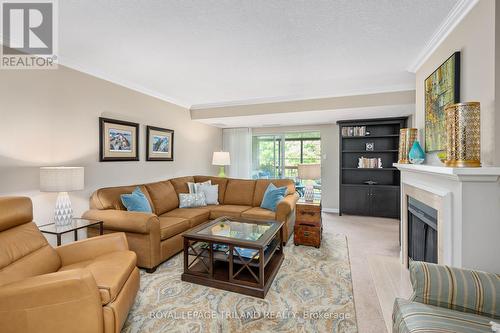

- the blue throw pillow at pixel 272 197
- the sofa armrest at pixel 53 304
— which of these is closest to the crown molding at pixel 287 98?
the blue throw pillow at pixel 272 197

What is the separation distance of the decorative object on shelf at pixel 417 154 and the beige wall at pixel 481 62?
745mm

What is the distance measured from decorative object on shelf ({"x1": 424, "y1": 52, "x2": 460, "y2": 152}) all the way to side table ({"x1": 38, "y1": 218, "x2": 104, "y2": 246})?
3495 mm

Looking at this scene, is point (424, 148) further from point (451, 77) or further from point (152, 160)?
point (152, 160)

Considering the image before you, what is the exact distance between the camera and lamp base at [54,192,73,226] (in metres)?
2.41

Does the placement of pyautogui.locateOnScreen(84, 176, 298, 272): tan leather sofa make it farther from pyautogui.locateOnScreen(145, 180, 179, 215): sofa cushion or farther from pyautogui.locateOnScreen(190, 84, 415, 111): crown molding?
pyautogui.locateOnScreen(190, 84, 415, 111): crown molding

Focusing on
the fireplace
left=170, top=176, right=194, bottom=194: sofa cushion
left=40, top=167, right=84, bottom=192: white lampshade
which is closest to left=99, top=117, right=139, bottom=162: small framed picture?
left=170, top=176, right=194, bottom=194: sofa cushion

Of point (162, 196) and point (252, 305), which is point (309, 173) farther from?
point (162, 196)

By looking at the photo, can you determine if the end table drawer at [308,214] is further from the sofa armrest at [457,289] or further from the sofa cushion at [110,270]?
the sofa cushion at [110,270]

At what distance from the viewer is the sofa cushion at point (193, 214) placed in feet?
11.0

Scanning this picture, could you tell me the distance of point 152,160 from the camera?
4.02m

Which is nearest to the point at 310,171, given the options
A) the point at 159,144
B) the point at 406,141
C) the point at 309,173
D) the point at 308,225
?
the point at 309,173

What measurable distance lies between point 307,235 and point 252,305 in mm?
1574

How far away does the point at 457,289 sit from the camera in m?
1.32

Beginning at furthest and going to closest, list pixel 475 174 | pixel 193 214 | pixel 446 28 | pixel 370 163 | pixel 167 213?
pixel 370 163, pixel 167 213, pixel 193 214, pixel 446 28, pixel 475 174
